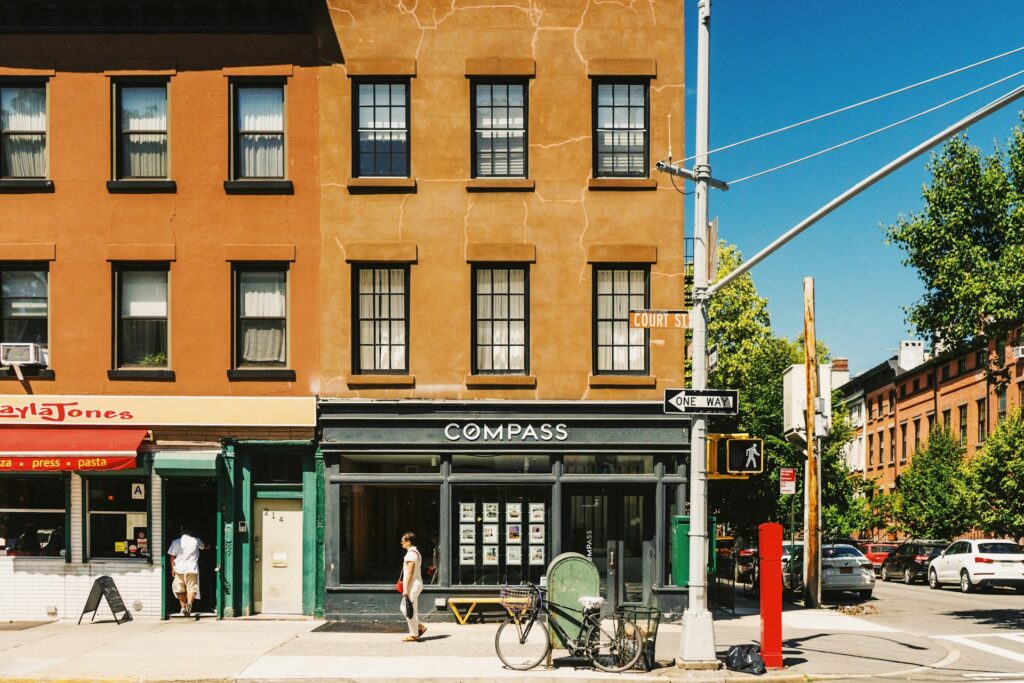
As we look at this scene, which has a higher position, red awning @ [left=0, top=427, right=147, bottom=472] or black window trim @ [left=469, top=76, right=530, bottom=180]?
black window trim @ [left=469, top=76, right=530, bottom=180]

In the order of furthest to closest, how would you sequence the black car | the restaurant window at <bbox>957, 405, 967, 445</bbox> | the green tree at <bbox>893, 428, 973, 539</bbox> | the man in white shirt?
the restaurant window at <bbox>957, 405, 967, 445</bbox> < the green tree at <bbox>893, 428, 973, 539</bbox> < the black car < the man in white shirt

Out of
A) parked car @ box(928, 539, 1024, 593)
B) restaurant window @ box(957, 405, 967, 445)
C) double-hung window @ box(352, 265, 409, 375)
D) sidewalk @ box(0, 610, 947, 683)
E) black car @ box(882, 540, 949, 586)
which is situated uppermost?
double-hung window @ box(352, 265, 409, 375)

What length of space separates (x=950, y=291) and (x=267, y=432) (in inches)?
593

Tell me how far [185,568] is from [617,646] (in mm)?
8629

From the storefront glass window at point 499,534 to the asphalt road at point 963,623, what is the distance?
23.4 ft

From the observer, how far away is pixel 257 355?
19844 millimetres

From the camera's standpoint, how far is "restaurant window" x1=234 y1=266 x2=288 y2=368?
19.8 m

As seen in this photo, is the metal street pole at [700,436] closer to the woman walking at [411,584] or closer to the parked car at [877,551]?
the woman walking at [411,584]

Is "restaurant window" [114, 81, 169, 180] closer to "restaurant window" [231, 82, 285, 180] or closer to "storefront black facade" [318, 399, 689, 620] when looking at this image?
"restaurant window" [231, 82, 285, 180]

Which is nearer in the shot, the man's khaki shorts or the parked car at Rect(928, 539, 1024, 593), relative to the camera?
the man's khaki shorts

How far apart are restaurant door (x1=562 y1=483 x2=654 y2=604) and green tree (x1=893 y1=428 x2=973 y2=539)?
24918 mm

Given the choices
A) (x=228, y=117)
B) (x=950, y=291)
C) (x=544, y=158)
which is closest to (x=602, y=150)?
(x=544, y=158)

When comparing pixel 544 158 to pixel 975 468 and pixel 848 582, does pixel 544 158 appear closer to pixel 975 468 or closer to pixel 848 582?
pixel 848 582

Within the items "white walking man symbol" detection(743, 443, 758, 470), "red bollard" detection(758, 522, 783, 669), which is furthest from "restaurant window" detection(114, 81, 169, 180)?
"red bollard" detection(758, 522, 783, 669)
